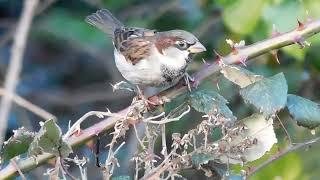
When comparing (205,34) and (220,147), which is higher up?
(205,34)

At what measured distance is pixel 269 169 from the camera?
117 inches

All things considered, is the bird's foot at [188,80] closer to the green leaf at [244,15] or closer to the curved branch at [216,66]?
the curved branch at [216,66]

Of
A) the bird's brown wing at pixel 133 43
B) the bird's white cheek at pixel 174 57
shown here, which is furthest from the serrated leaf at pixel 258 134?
the bird's brown wing at pixel 133 43

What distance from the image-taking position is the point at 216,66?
1.87m

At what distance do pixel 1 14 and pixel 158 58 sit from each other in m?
2.79

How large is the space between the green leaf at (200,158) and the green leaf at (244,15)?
1356 mm

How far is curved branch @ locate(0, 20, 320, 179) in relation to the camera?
1819 mm

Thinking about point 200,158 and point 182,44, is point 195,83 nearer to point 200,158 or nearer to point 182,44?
point 200,158

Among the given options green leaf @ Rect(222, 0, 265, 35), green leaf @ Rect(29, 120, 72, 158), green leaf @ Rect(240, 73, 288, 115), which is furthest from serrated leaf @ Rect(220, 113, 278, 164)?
green leaf @ Rect(222, 0, 265, 35)

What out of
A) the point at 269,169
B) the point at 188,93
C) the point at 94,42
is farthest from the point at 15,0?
the point at 188,93

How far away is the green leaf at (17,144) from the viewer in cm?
189

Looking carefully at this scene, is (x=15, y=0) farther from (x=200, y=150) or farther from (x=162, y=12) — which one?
(x=200, y=150)

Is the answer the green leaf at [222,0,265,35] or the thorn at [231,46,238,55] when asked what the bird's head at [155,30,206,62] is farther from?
Result: the thorn at [231,46,238,55]

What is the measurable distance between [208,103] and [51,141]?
36 cm
